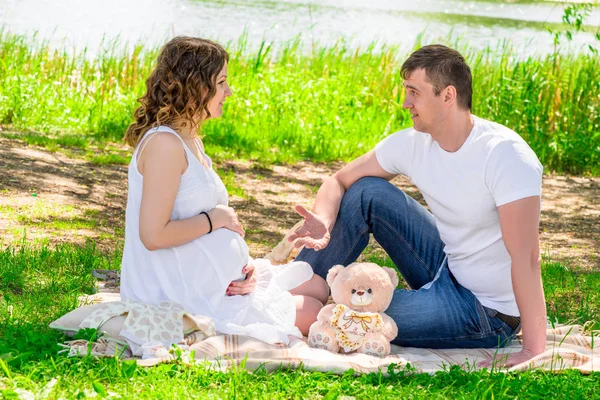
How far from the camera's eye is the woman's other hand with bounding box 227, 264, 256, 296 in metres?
3.38

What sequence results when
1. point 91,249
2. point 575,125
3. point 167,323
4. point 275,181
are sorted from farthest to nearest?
point 575,125 < point 275,181 < point 91,249 < point 167,323

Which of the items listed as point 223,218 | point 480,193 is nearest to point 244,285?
point 223,218

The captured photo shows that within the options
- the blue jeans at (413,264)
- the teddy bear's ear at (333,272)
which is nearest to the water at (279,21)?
the blue jeans at (413,264)

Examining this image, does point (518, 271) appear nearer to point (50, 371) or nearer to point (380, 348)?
point (380, 348)

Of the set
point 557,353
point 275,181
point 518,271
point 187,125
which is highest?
point 187,125

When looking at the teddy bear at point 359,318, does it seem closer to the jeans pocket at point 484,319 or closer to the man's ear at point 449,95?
the jeans pocket at point 484,319

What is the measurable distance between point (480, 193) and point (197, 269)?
3.79 feet

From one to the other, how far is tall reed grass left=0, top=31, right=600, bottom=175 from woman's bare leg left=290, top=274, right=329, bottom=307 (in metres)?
4.02

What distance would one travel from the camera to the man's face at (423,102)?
345 cm

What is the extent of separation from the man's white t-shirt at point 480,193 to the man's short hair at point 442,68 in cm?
17

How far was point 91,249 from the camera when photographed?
4586mm

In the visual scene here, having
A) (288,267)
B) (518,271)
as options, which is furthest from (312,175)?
(518,271)

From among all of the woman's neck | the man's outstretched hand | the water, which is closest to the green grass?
the man's outstretched hand

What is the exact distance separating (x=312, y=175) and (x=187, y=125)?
4.13 meters
